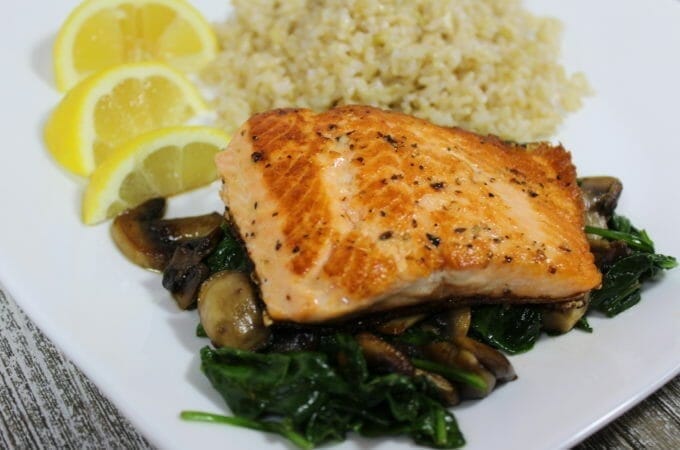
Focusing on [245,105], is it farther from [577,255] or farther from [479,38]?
[577,255]

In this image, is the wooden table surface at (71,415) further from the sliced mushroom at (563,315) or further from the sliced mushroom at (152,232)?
the sliced mushroom at (152,232)

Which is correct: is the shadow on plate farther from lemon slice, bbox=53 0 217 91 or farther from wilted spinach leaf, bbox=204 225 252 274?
wilted spinach leaf, bbox=204 225 252 274

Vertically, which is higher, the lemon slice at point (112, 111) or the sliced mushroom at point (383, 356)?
the sliced mushroom at point (383, 356)

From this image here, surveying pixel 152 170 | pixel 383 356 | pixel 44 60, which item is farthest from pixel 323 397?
pixel 44 60

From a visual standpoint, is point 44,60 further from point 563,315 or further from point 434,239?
point 563,315

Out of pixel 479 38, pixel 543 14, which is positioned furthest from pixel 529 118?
pixel 543 14

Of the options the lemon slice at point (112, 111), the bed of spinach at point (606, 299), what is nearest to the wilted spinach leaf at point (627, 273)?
the bed of spinach at point (606, 299)
